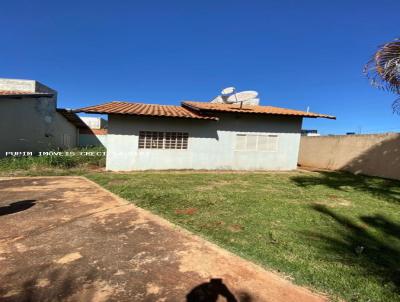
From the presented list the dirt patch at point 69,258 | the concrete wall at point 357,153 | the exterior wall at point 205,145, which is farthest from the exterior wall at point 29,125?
the concrete wall at point 357,153

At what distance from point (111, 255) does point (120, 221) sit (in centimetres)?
148

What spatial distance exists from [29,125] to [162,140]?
25.6 ft

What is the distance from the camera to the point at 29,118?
15.0 metres

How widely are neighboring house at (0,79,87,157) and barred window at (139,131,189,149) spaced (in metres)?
5.80

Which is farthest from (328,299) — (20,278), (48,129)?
(48,129)

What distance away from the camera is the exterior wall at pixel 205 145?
12203 millimetres

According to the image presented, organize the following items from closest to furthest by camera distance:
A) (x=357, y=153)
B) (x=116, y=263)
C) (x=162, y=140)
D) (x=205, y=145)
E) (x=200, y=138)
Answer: (x=116, y=263)
(x=162, y=140)
(x=200, y=138)
(x=205, y=145)
(x=357, y=153)

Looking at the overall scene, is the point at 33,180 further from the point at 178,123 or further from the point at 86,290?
the point at 86,290

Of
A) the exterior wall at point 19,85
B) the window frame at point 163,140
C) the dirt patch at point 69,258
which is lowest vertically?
the dirt patch at point 69,258

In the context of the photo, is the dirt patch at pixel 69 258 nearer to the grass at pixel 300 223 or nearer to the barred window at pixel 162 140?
the grass at pixel 300 223

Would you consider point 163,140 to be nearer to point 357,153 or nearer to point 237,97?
point 237,97

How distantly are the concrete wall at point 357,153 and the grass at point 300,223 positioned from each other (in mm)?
2911

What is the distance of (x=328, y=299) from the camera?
296cm

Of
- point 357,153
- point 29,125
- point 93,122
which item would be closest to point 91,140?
point 93,122
